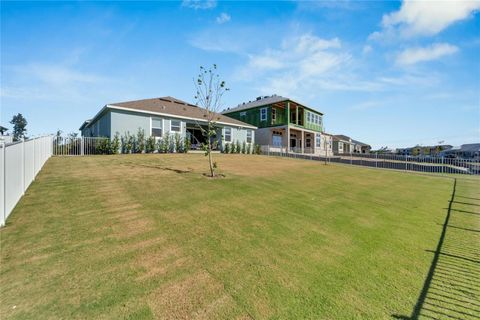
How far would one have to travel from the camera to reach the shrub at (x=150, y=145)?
16.6 m

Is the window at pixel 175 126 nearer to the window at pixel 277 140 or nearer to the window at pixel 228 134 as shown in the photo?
the window at pixel 228 134

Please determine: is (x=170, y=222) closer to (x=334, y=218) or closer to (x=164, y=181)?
(x=164, y=181)

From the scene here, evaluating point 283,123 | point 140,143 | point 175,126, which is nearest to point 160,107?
point 175,126

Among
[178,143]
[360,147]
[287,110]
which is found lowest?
[178,143]

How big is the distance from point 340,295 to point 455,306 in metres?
1.48

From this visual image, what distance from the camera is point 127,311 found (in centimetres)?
238

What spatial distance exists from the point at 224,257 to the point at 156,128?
16310 millimetres

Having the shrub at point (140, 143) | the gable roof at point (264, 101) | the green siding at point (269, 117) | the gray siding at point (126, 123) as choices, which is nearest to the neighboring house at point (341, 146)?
the green siding at point (269, 117)

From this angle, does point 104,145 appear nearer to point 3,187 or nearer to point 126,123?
point 126,123

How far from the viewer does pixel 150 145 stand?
16.7m

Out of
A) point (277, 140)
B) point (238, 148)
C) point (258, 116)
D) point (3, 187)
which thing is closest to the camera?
point (3, 187)

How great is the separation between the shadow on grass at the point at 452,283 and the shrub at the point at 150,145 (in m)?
17.0

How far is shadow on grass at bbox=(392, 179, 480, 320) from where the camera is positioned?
2.62 m

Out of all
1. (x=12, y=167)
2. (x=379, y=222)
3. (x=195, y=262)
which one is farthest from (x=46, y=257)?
(x=379, y=222)
